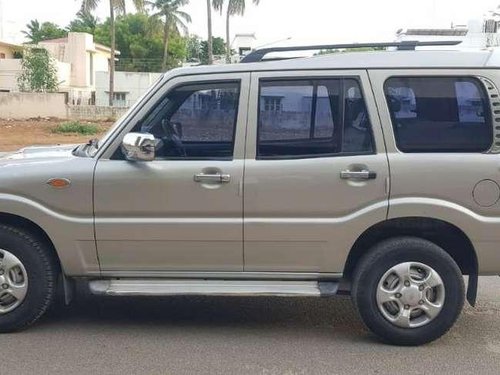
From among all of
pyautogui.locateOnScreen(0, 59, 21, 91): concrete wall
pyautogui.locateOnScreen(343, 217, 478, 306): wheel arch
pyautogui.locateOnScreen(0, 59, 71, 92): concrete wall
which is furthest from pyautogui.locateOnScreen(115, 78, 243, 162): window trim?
pyautogui.locateOnScreen(0, 59, 21, 91): concrete wall

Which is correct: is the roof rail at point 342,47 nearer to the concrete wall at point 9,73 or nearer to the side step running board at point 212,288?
the side step running board at point 212,288

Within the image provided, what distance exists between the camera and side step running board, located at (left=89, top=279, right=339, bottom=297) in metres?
4.53

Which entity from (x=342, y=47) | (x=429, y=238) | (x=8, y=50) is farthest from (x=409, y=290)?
(x=8, y=50)

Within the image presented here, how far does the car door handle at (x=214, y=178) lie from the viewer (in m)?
4.48

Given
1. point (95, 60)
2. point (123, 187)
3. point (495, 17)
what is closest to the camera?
point (123, 187)

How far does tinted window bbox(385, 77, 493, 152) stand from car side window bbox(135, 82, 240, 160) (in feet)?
3.65

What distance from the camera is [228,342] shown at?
4676 mm

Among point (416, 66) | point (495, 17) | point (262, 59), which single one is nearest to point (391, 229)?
point (416, 66)

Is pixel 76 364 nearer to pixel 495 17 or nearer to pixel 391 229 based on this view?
pixel 391 229

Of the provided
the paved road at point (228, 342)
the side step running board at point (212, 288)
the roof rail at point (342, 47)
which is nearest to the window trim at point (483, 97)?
the roof rail at point (342, 47)

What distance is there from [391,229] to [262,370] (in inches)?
52.9

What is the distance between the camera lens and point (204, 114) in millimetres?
4621

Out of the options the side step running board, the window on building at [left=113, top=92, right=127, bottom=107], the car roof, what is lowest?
the side step running board

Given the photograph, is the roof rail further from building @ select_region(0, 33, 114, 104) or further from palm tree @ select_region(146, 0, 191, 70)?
palm tree @ select_region(146, 0, 191, 70)
